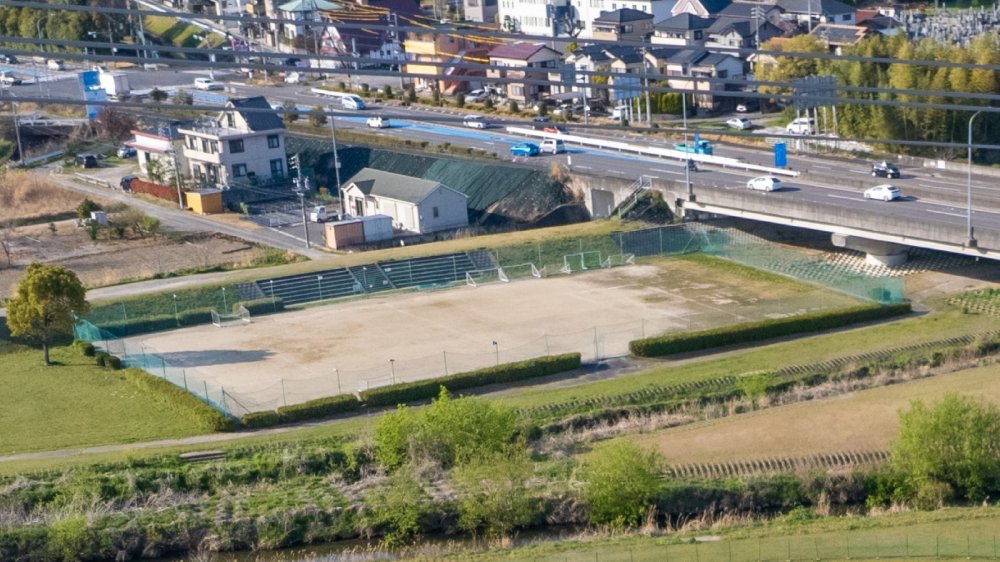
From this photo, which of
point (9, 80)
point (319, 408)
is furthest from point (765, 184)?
point (9, 80)

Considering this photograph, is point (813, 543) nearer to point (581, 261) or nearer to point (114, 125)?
point (581, 261)

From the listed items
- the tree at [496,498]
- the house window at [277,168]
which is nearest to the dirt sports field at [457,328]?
the tree at [496,498]

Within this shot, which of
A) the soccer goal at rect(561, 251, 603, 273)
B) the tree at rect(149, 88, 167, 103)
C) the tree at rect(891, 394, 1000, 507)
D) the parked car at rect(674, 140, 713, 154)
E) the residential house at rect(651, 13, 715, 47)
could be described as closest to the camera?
the tree at rect(891, 394, 1000, 507)

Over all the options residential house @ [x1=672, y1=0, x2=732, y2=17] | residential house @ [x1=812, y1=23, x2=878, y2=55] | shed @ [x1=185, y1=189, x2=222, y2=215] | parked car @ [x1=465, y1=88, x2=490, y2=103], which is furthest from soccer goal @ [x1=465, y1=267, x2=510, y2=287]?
residential house @ [x1=672, y1=0, x2=732, y2=17]

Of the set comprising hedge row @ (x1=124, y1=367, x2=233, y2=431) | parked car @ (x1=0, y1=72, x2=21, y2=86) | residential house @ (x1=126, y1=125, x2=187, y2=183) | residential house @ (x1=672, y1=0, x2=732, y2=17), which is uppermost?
residential house @ (x1=672, y1=0, x2=732, y2=17)

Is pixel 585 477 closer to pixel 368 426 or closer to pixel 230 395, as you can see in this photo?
pixel 368 426

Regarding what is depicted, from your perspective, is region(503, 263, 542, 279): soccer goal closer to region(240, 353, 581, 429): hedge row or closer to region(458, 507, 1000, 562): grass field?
region(240, 353, 581, 429): hedge row
